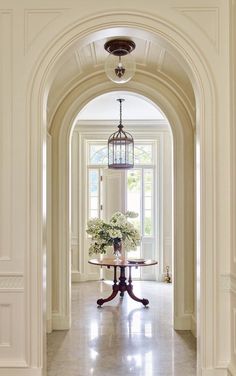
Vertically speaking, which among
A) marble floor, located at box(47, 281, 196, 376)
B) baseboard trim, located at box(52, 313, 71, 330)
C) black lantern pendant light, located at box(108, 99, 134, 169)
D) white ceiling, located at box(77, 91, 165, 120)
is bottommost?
marble floor, located at box(47, 281, 196, 376)

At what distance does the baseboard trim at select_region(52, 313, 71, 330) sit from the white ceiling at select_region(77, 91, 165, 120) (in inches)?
124

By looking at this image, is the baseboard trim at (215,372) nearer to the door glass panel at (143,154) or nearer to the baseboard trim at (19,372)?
the baseboard trim at (19,372)

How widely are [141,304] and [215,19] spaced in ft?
14.6

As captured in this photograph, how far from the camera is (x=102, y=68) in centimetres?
464

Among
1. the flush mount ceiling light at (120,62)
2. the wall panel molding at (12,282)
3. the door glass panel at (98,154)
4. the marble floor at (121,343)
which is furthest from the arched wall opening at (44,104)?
the door glass panel at (98,154)

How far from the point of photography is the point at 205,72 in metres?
3.02

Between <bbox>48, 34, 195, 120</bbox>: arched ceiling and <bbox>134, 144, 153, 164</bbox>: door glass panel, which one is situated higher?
<bbox>48, 34, 195, 120</bbox>: arched ceiling

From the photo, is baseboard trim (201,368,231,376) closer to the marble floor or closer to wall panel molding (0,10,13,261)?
the marble floor

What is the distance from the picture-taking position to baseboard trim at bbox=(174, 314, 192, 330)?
15.3 feet

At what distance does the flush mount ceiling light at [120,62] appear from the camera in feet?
12.4

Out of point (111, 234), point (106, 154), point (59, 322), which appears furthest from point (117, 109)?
point (59, 322)

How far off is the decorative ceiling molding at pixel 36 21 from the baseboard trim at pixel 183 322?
11.3 ft

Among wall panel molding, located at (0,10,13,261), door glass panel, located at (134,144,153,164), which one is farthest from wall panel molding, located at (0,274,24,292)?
door glass panel, located at (134,144,153,164)

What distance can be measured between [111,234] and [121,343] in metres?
1.74
